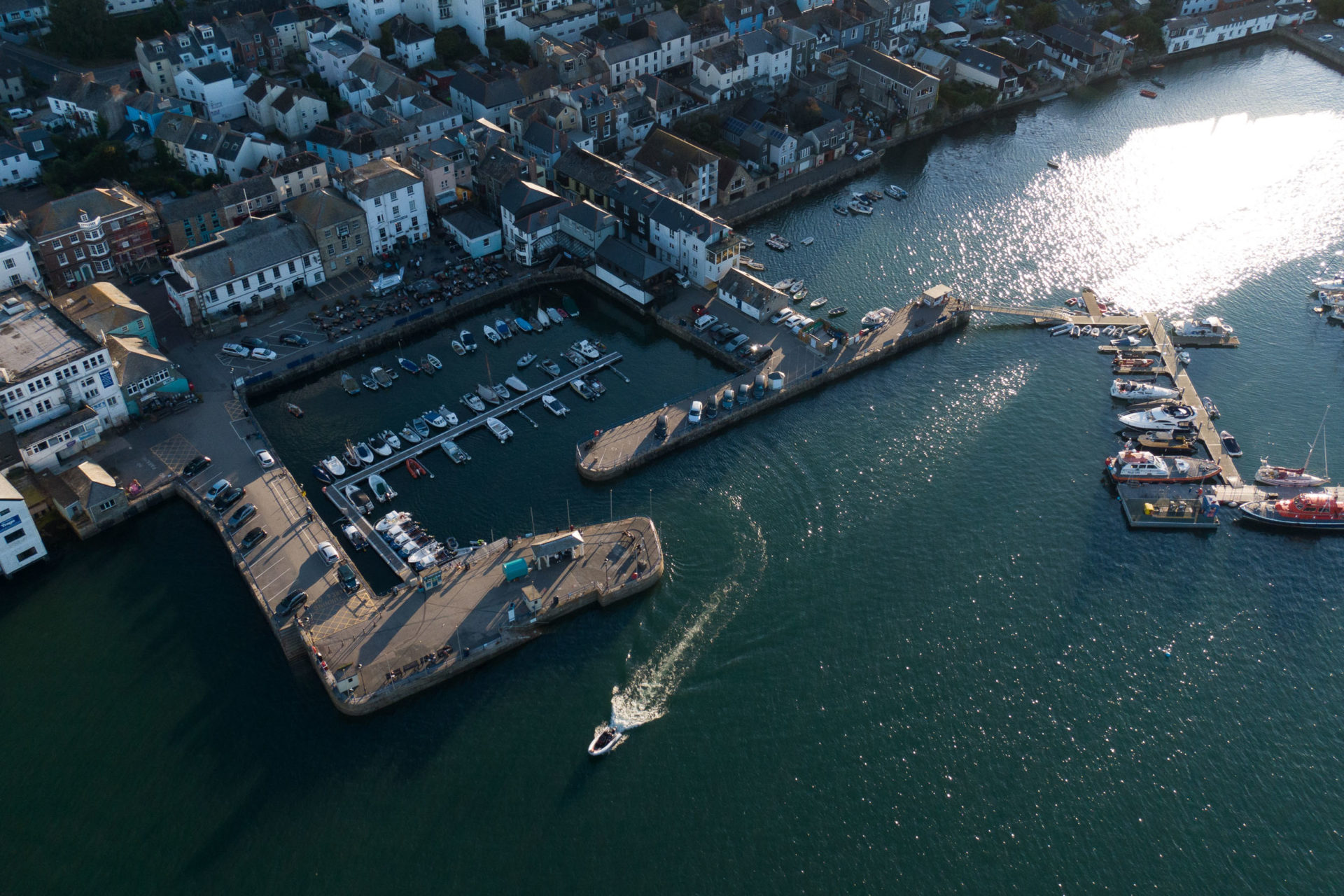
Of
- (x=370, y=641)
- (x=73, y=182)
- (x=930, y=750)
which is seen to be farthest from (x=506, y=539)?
(x=73, y=182)

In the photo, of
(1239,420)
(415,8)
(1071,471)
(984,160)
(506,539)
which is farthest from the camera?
(415,8)

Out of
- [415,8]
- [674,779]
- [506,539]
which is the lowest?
[674,779]

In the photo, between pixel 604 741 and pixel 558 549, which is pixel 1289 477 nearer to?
pixel 558 549

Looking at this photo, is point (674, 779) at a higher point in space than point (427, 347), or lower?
lower

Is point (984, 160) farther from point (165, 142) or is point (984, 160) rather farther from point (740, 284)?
point (165, 142)

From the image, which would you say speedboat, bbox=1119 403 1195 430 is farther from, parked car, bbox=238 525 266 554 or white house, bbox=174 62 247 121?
white house, bbox=174 62 247 121

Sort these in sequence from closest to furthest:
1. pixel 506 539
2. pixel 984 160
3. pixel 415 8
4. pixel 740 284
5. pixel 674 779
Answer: pixel 674 779
pixel 506 539
pixel 740 284
pixel 984 160
pixel 415 8

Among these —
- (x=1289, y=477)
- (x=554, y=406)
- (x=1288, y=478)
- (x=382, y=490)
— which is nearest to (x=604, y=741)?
(x=382, y=490)
